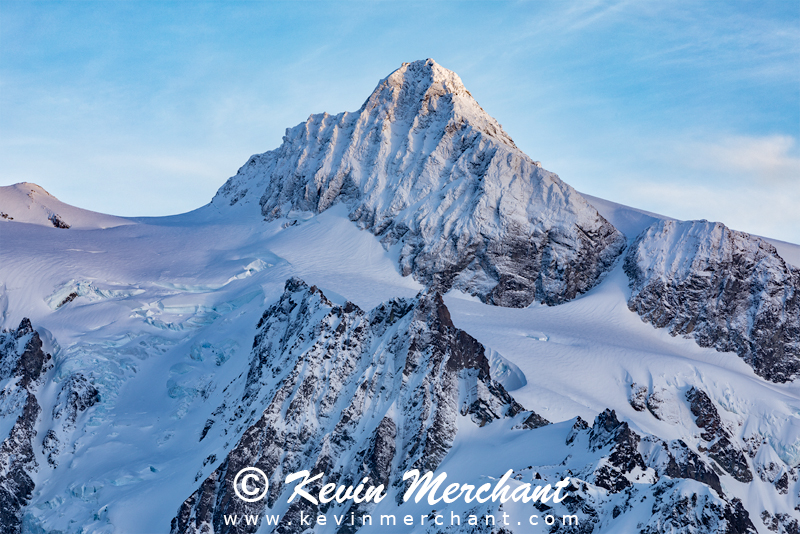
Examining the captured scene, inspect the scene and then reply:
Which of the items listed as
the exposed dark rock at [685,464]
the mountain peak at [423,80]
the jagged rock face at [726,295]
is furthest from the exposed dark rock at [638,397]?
the mountain peak at [423,80]

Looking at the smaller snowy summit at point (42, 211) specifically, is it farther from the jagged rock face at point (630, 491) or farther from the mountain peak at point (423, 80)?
the jagged rock face at point (630, 491)

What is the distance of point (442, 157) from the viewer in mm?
167125

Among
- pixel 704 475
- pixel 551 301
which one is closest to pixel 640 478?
pixel 704 475

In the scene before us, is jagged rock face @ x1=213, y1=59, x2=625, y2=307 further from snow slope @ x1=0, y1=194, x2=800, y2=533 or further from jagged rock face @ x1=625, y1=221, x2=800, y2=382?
jagged rock face @ x1=625, y1=221, x2=800, y2=382

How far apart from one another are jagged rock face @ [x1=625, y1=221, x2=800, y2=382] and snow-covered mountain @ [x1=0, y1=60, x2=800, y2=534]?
353 mm

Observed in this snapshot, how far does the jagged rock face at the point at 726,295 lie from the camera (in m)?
146

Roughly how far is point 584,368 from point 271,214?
78009 mm

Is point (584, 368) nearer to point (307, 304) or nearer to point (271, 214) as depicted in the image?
point (307, 304)

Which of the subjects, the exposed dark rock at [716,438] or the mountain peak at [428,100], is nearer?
the exposed dark rock at [716,438]

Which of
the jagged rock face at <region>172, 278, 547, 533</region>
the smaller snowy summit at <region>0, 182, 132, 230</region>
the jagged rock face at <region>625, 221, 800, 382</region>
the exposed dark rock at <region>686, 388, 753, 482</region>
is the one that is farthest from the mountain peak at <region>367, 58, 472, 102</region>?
the exposed dark rock at <region>686, 388, 753, 482</region>

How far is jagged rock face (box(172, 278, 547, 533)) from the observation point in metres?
98.0

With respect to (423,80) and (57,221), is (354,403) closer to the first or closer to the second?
(423,80)

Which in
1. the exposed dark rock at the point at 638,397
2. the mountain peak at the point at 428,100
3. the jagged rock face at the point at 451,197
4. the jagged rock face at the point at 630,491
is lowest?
the exposed dark rock at the point at 638,397

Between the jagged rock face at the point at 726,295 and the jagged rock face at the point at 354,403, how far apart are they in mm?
51963
